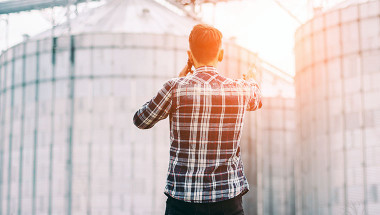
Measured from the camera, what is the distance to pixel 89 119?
17.6 m

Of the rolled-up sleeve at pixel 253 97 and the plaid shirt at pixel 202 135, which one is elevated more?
the rolled-up sleeve at pixel 253 97

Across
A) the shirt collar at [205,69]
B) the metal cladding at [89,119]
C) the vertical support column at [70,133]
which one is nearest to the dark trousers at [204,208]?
the shirt collar at [205,69]

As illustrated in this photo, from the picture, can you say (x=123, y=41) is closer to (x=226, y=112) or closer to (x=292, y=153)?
(x=292, y=153)

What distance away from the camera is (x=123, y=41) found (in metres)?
18.1

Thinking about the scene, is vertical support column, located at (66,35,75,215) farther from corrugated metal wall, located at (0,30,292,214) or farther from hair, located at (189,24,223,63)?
hair, located at (189,24,223,63)

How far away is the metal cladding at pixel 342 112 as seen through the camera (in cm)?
1533

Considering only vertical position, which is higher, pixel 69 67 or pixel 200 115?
pixel 69 67

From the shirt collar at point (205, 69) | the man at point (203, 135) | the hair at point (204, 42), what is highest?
the hair at point (204, 42)

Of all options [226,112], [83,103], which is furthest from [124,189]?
[226,112]

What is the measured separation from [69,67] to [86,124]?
6.93 feet

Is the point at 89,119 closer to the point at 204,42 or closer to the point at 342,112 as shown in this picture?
the point at 342,112

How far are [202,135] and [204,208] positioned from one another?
0.40 meters

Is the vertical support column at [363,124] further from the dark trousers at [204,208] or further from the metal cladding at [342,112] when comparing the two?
the dark trousers at [204,208]

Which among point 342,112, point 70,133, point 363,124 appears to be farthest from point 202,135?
point 70,133
